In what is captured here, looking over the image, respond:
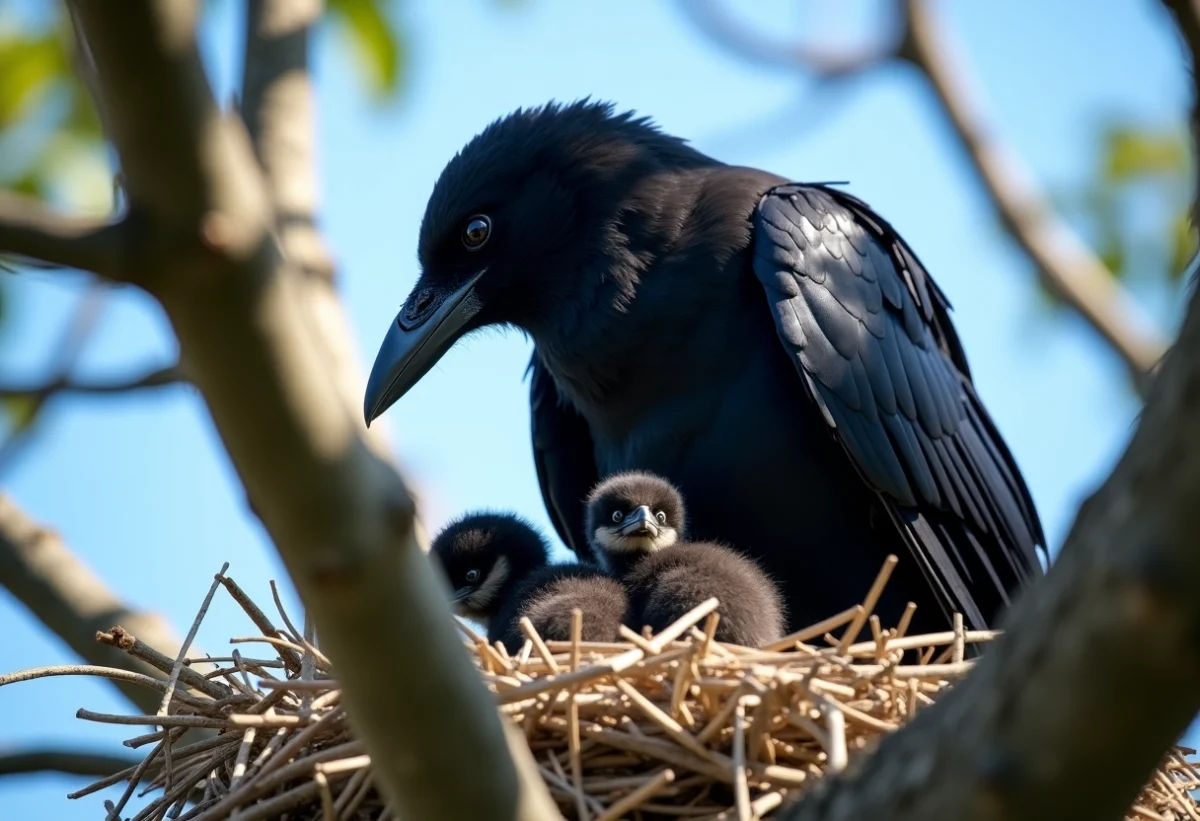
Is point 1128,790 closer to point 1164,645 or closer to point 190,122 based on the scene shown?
point 1164,645

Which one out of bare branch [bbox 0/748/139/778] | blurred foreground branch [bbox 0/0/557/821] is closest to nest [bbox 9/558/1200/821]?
blurred foreground branch [bbox 0/0/557/821]

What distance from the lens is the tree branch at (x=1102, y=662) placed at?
203 cm

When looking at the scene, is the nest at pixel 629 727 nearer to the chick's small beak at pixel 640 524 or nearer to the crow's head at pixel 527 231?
the chick's small beak at pixel 640 524

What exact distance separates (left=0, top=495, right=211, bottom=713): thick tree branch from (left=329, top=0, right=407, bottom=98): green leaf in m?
2.20

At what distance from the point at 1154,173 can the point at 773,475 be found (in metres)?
2.71

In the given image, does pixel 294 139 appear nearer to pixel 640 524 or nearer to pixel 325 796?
pixel 640 524

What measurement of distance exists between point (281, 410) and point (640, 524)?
8.84 ft

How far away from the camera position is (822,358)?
5.18m

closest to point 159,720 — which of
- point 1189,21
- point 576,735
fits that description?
point 576,735

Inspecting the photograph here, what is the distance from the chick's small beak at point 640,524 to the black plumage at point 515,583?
0.17m

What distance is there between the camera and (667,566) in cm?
460

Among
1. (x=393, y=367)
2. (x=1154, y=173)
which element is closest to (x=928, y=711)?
(x=393, y=367)

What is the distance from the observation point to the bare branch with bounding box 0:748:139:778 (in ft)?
16.2

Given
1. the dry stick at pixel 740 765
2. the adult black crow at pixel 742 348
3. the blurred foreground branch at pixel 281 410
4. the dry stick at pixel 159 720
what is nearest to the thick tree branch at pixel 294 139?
the adult black crow at pixel 742 348
